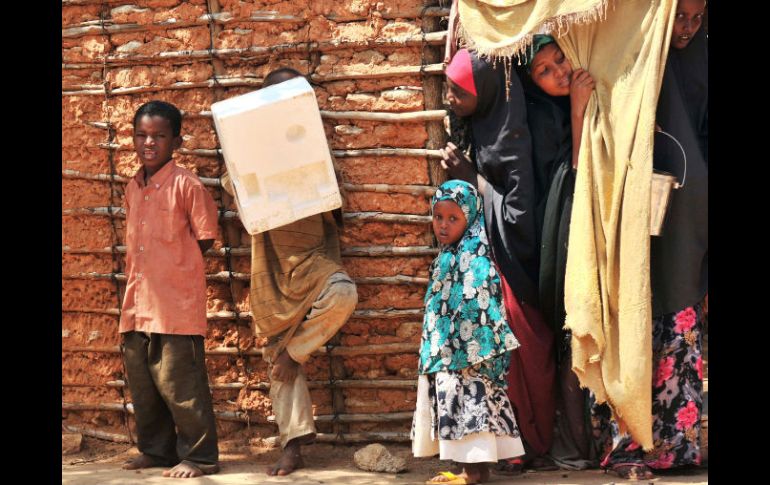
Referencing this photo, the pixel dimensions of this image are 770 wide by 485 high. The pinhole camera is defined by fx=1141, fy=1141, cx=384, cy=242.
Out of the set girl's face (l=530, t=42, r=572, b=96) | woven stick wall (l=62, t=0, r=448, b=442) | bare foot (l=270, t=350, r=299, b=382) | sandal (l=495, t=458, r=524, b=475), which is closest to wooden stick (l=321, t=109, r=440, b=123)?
woven stick wall (l=62, t=0, r=448, b=442)

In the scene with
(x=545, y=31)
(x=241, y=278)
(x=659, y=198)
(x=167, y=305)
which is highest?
(x=545, y=31)

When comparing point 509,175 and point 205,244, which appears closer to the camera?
point 509,175

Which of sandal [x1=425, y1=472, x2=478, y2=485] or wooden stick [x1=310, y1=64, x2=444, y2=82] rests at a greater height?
wooden stick [x1=310, y1=64, x2=444, y2=82]

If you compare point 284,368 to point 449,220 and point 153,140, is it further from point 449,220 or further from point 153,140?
point 153,140

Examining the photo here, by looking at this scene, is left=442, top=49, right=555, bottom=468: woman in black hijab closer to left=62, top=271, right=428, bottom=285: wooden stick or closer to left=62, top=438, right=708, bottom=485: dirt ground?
left=62, top=438, right=708, bottom=485: dirt ground

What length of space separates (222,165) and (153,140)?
51 cm

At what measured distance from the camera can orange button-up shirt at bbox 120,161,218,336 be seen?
5621 mm

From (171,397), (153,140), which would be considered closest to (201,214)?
(153,140)

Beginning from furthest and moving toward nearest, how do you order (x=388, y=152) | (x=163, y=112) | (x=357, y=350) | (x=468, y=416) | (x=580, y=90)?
(x=357, y=350) → (x=388, y=152) → (x=163, y=112) → (x=580, y=90) → (x=468, y=416)

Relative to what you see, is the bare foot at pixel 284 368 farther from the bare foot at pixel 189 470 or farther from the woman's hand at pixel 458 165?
the woman's hand at pixel 458 165

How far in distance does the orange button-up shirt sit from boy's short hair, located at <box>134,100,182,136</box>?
0.70 feet

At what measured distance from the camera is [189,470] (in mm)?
5551

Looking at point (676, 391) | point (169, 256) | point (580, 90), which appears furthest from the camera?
point (169, 256)

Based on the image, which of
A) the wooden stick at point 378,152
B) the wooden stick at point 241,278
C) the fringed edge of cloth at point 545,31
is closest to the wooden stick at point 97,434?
the wooden stick at point 241,278
